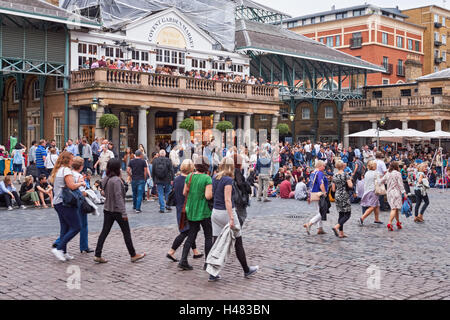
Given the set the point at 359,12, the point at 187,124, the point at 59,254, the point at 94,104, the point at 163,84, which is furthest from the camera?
the point at 359,12

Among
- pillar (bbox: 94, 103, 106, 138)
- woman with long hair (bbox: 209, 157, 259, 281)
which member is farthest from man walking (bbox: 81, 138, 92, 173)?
woman with long hair (bbox: 209, 157, 259, 281)

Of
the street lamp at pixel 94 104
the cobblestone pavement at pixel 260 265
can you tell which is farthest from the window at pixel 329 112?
the cobblestone pavement at pixel 260 265

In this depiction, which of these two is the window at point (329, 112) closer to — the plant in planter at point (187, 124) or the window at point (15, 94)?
the plant in planter at point (187, 124)

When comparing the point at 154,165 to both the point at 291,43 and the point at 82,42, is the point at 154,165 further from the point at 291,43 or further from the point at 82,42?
the point at 291,43

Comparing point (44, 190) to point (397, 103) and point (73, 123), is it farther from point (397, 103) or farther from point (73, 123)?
point (397, 103)

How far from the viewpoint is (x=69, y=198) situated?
929 cm

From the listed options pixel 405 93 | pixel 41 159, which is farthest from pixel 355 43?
pixel 41 159

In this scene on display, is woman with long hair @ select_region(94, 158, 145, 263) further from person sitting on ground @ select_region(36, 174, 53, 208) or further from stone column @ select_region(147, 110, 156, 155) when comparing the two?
stone column @ select_region(147, 110, 156, 155)

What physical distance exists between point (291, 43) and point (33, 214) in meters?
29.5

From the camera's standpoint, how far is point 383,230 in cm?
1330

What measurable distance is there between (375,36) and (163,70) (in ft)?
125

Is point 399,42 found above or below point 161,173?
above

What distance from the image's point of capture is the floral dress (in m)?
12.4

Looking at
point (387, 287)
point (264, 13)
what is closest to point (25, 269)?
point (387, 287)
